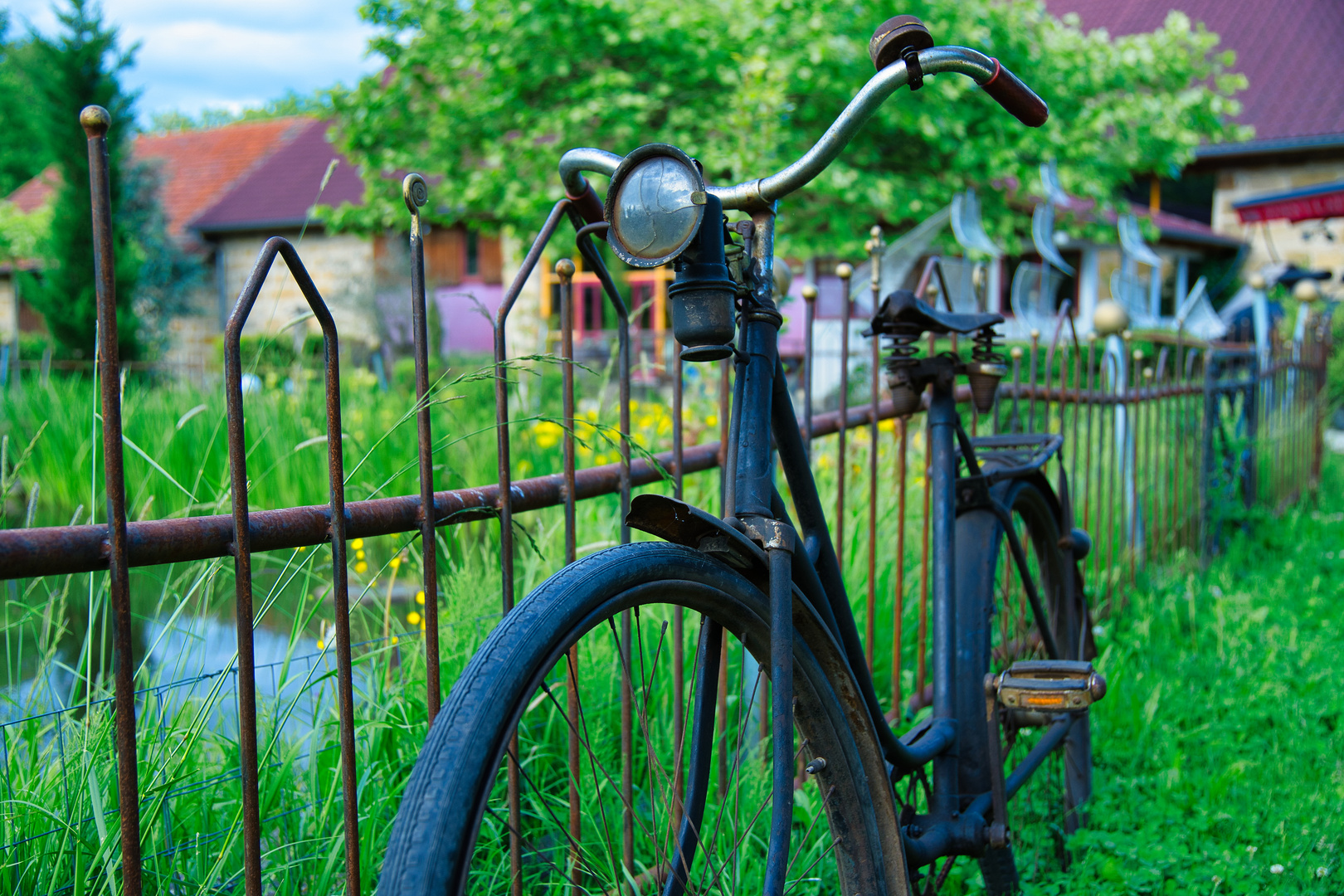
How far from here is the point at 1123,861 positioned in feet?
7.11

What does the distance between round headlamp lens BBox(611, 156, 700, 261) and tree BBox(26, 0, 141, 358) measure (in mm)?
14995

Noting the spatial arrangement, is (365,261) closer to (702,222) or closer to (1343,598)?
(1343,598)

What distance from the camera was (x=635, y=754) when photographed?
2168 millimetres

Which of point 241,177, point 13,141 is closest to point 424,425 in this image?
point 241,177

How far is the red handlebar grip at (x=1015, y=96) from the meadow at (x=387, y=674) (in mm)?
687

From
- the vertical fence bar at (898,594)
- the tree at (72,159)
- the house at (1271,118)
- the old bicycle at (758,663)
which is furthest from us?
the house at (1271,118)

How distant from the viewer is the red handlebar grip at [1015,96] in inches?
49.2

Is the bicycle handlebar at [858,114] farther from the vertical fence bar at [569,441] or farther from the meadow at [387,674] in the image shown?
the meadow at [387,674]

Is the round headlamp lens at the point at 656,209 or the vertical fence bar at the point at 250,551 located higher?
the round headlamp lens at the point at 656,209

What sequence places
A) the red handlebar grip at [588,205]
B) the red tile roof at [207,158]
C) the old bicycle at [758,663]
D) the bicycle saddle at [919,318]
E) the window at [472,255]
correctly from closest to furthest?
1. the old bicycle at [758,663]
2. the red handlebar grip at [588,205]
3. the bicycle saddle at [919,318]
4. the window at [472,255]
5. the red tile roof at [207,158]

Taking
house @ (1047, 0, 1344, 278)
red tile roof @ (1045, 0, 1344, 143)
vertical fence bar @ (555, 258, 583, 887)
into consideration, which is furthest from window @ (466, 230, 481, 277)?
vertical fence bar @ (555, 258, 583, 887)

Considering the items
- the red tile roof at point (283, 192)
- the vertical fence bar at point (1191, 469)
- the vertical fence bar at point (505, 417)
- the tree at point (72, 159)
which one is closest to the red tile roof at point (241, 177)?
the red tile roof at point (283, 192)

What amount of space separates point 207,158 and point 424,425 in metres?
25.4

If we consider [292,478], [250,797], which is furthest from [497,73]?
[250,797]
